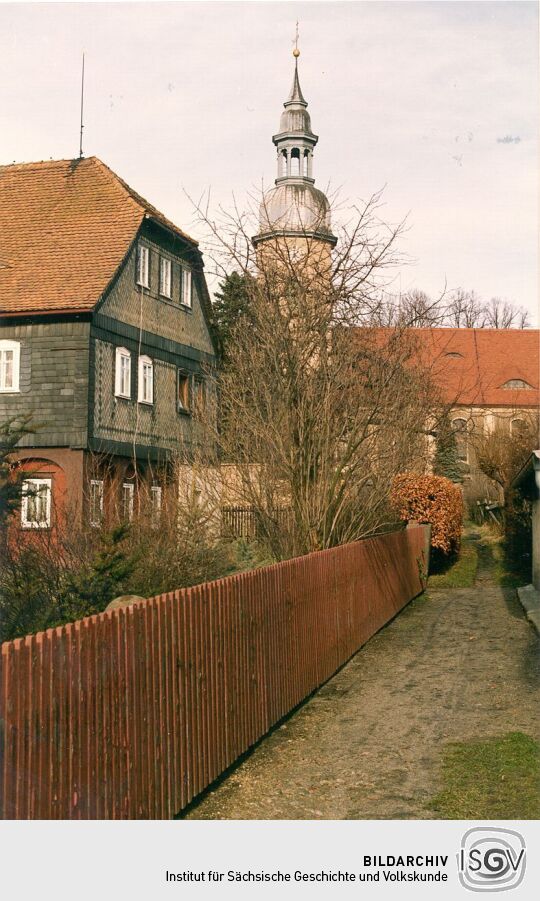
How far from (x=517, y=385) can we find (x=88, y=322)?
36.9 m

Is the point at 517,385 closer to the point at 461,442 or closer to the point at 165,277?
the point at 461,442

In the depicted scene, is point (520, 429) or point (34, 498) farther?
point (520, 429)

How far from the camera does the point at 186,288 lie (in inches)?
1097

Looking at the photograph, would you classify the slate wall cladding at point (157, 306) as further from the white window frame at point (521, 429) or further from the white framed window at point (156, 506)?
the white window frame at point (521, 429)

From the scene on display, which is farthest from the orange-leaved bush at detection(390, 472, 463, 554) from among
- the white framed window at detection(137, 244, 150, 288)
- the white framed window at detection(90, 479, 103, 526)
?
the white framed window at detection(90, 479, 103, 526)

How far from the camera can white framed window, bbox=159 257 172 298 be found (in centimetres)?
2617

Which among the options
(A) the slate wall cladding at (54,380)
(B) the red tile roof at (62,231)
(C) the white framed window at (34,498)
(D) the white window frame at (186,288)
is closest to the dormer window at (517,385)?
(D) the white window frame at (186,288)

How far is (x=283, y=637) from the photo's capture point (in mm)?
9570

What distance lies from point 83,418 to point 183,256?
7.74 meters

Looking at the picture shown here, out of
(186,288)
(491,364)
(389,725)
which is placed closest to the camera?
(389,725)

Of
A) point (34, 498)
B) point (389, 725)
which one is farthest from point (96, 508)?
point (389, 725)

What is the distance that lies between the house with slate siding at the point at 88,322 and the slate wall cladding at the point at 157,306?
5 cm

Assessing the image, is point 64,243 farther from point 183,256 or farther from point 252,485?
point 252,485

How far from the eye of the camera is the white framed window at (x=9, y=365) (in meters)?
22.9
